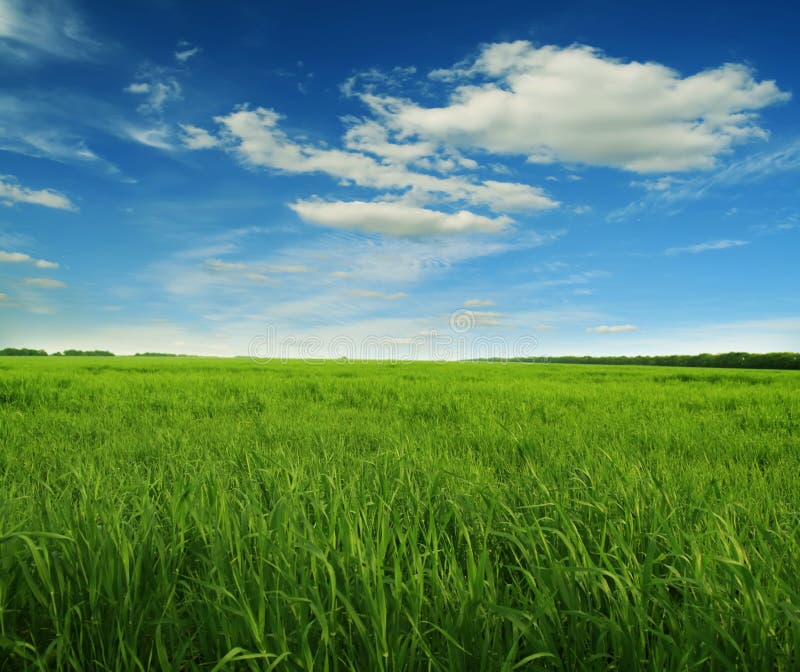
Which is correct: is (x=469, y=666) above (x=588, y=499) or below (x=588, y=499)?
below

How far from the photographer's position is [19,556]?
72.2 inches

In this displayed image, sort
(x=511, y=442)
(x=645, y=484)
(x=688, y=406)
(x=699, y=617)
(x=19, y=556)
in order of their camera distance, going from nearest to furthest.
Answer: (x=699, y=617)
(x=19, y=556)
(x=645, y=484)
(x=511, y=442)
(x=688, y=406)

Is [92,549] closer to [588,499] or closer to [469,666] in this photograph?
[469,666]

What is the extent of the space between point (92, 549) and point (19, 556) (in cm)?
25

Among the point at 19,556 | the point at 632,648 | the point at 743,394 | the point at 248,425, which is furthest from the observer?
the point at 743,394

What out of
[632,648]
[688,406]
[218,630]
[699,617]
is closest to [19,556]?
[218,630]

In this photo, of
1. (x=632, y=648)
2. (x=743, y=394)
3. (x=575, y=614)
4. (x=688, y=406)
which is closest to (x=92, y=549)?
(x=575, y=614)

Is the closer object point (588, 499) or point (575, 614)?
point (575, 614)

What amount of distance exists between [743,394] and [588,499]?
31.2 feet

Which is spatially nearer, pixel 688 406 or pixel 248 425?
pixel 248 425

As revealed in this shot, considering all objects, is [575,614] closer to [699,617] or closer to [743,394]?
[699,617]

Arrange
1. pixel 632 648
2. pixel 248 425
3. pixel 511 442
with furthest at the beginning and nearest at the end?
pixel 248 425 < pixel 511 442 < pixel 632 648

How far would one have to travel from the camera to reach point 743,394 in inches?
386

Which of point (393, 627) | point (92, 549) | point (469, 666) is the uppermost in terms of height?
point (92, 549)
